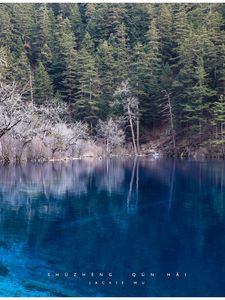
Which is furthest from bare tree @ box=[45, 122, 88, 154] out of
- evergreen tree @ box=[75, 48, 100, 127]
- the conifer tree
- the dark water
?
the dark water

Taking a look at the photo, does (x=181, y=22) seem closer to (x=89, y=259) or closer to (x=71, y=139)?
(x=71, y=139)

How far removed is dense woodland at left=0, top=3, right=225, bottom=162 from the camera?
3912 cm

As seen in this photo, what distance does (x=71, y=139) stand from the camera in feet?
122

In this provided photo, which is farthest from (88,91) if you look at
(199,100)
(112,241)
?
(112,241)

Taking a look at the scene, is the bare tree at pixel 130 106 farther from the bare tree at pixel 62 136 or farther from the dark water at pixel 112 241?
the dark water at pixel 112 241

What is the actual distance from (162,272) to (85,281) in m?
1.39

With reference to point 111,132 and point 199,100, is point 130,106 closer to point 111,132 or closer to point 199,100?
point 111,132

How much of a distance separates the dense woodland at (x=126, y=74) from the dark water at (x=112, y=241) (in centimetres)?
1640

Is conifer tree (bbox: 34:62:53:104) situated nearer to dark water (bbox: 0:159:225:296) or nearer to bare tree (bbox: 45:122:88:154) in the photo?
bare tree (bbox: 45:122:88:154)

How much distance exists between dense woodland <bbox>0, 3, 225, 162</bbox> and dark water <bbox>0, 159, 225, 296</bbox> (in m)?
16.4

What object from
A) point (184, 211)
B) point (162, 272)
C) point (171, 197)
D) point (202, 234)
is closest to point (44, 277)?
point (162, 272)

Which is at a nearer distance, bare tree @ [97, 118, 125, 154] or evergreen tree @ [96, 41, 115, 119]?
bare tree @ [97, 118, 125, 154]

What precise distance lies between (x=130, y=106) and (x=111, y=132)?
3.65 metres

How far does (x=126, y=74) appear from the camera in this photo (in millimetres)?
46188
